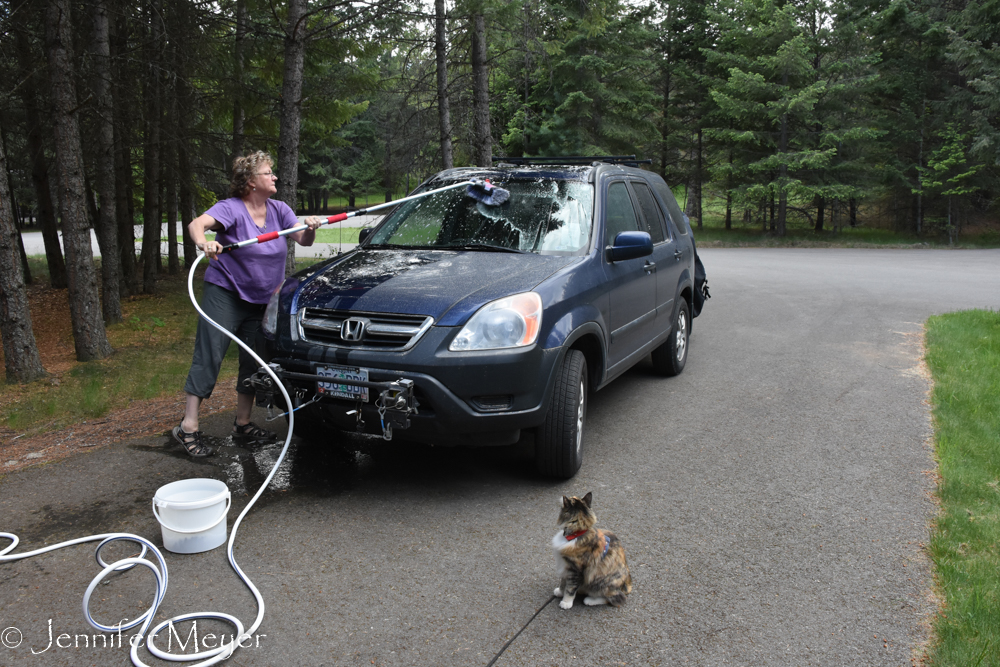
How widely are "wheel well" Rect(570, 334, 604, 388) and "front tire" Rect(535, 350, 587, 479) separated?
0.87 feet

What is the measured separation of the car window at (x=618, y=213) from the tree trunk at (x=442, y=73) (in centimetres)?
804

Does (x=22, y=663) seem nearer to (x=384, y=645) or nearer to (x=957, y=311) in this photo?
(x=384, y=645)

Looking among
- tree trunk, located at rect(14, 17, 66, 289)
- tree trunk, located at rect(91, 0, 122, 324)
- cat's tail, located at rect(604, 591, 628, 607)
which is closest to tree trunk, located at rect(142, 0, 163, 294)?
tree trunk, located at rect(91, 0, 122, 324)

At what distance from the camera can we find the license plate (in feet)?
14.0

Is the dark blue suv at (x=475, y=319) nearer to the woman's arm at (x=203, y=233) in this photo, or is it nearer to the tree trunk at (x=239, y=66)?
the woman's arm at (x=203, y=233)

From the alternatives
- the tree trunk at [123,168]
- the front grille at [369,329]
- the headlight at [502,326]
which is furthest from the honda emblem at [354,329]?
the tree trunk at [123,168]

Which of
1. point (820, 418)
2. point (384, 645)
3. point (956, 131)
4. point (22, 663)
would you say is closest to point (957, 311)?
point (820, 418)

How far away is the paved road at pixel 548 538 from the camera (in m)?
3.11

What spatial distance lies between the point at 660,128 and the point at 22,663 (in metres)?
33.5

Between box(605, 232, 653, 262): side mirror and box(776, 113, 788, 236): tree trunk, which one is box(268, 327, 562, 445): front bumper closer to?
box(605, 232, 653, 262): side mirror

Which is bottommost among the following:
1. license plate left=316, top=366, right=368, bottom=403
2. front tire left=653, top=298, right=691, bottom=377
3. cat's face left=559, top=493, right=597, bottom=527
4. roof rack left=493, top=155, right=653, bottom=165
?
cat's face left=559, top=493, right=597, bottom=527

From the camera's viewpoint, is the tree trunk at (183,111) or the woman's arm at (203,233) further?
the tree trunk at (183,111)

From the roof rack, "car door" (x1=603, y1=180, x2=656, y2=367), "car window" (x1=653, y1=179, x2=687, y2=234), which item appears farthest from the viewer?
"car window" (x1=653, y1=179, x2=687, y2=234)

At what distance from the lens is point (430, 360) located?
164 inches
